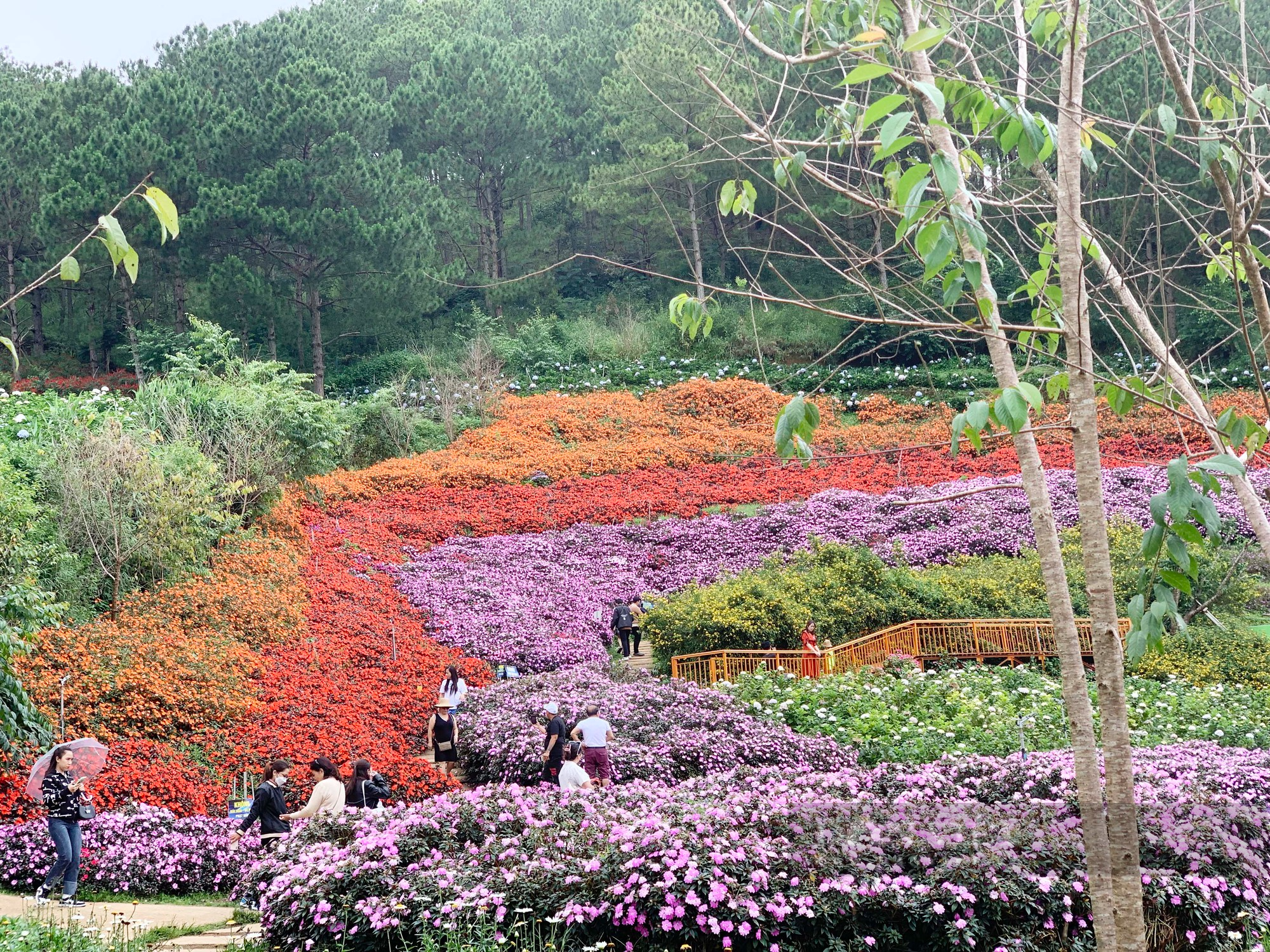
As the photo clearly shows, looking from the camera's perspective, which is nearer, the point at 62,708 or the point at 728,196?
the point at 728,196

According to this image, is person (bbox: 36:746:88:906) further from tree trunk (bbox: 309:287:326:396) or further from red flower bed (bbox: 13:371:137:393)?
red flower bed (bbox: 13:371:137:393)

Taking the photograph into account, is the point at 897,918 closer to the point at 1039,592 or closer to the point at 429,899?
the point at 429,899

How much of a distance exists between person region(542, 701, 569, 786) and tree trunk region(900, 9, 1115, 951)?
22.4 feet

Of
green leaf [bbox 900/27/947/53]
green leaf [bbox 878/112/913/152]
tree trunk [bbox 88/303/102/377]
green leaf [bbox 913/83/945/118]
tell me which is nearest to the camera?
green leaf [bbox 878/112/913/152]

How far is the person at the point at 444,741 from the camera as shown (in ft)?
40.0

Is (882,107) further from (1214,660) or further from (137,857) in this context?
(1214,660)

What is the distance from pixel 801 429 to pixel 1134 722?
34.6ft

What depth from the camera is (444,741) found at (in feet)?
40.1

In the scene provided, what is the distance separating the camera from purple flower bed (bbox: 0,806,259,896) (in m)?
8.86

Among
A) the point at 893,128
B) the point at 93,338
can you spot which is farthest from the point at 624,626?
the point at 93,338

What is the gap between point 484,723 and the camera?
1295cm

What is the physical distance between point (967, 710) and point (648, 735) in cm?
379

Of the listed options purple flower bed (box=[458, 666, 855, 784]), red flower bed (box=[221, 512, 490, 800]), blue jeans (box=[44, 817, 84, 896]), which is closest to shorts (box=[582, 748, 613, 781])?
purple flower bed (box=[458, 666, 855, 784])

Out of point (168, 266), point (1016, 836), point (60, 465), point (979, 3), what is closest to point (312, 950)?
point (1016, 836)
